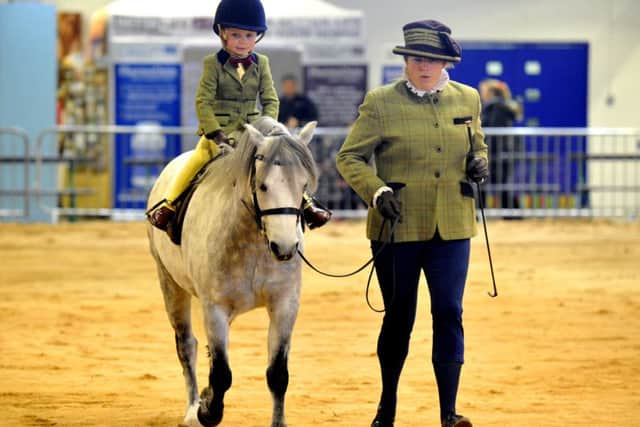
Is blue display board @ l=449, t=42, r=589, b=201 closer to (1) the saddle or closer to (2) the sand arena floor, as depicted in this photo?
(2) the sand arena floor

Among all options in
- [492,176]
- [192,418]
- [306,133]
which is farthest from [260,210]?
[492,176]

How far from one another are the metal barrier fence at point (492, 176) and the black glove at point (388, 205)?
1390 cm

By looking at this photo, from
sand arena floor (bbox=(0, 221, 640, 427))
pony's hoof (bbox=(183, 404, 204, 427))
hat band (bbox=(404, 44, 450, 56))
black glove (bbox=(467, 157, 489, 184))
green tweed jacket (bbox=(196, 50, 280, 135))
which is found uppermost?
hat band (bbox=(404, 44, 450, 56))

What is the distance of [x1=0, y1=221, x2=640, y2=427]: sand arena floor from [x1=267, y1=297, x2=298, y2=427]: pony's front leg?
0.61 meters

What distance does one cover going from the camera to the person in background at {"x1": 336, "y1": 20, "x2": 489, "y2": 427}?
6.49m

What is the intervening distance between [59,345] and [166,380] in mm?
1808

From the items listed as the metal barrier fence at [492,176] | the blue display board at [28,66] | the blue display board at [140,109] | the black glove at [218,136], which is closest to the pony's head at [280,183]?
the black glove at [218,136]

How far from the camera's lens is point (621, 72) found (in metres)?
25.2

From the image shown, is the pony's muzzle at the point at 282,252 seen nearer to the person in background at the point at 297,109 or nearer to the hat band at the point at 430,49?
the hat band at the point at 430,49

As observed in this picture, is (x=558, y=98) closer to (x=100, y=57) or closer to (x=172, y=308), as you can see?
(x=100, y=57)

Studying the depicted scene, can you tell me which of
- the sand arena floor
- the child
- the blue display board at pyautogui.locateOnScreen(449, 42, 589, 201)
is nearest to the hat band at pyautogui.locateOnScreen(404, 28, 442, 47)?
the child

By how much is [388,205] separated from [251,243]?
0.76 meters

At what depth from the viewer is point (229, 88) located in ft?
24.4

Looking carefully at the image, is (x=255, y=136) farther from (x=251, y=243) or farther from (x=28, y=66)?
(x=28, y=66)
